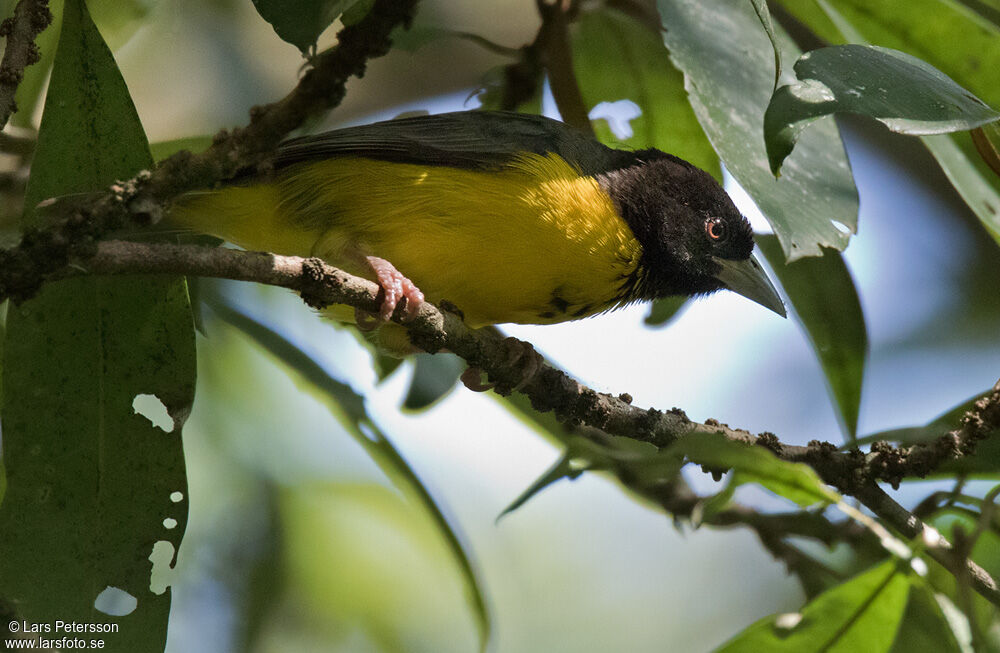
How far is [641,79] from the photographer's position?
415cm

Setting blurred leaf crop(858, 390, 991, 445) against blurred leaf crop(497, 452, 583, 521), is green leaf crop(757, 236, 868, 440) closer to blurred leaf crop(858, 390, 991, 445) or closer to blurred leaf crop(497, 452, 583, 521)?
blurred leaf crop(858, 390, 991, 445)

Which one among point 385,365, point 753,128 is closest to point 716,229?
point 753,128

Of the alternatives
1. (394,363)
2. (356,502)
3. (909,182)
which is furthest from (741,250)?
(909,182)

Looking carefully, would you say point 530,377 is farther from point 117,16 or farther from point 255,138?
point 117,16

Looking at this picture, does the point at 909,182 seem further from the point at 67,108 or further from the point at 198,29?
the point at 67,108

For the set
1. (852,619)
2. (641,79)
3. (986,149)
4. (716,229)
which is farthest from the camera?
(641,79)

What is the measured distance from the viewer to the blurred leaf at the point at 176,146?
3.55 metres

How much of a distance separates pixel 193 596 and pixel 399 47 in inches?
107

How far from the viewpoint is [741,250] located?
402 cm

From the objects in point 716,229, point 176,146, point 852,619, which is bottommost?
point 852,619

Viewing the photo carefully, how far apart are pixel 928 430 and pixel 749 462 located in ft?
3.24

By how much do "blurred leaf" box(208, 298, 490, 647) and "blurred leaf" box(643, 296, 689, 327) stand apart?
128 cm

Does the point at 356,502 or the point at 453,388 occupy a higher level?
the point at 453,388

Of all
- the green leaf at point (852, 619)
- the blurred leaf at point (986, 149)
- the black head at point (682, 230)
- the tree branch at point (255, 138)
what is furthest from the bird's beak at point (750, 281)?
the tree branch at point (255, 138)
